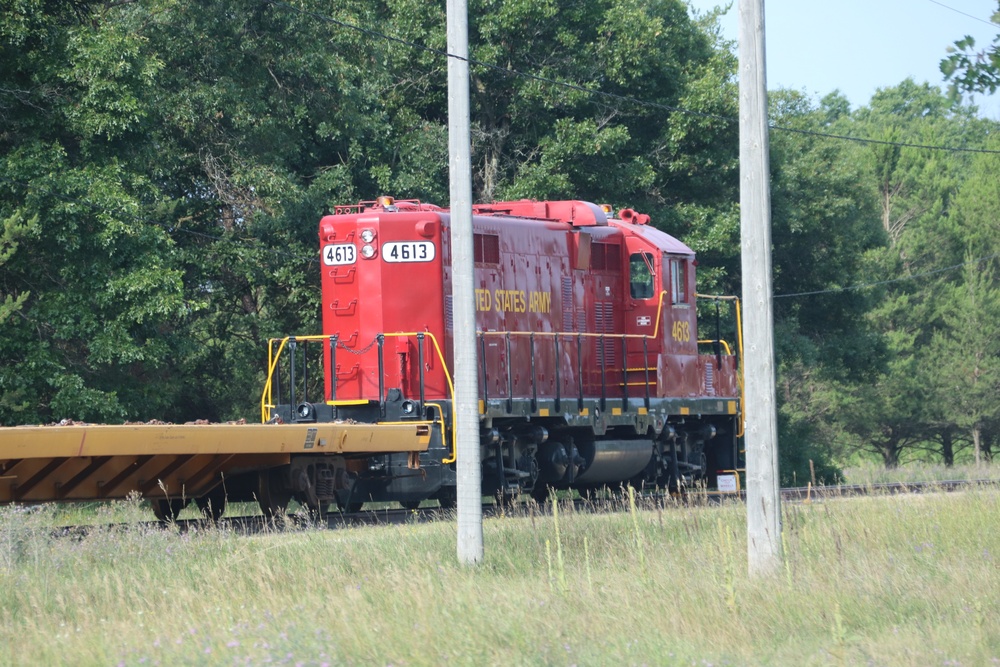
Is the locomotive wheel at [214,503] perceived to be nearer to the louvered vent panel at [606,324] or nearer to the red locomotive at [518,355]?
the red locomotive at [518,355]

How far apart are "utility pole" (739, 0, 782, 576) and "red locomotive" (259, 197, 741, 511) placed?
5.38 metres

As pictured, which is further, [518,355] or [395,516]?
[518,355]

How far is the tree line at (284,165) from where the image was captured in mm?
18438

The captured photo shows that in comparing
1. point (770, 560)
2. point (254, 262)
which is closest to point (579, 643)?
point (770, 560)

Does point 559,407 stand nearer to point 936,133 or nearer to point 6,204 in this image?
point 6,204

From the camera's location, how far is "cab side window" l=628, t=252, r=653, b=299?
61.0 feet

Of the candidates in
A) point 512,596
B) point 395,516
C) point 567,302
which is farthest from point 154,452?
point 567,302

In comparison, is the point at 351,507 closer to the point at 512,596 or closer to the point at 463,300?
the point at 463,300

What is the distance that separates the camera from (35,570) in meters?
9.48

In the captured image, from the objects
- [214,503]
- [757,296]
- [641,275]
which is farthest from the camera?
[641,275]

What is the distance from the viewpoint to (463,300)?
1023 cm

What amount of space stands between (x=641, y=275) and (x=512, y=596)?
Result: 35.8 feet

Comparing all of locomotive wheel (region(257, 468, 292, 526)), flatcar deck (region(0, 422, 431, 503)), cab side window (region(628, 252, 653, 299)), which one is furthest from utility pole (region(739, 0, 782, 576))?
cab side window (region(628, 252, 653, 299))

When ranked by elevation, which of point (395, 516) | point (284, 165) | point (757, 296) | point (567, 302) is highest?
point (284, 165)
